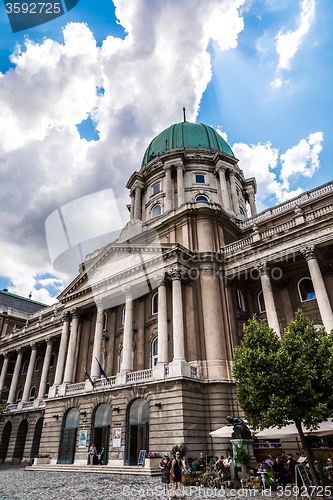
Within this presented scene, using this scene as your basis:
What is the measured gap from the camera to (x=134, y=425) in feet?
80.8

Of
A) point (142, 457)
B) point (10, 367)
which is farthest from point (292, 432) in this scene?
point (10, 367)

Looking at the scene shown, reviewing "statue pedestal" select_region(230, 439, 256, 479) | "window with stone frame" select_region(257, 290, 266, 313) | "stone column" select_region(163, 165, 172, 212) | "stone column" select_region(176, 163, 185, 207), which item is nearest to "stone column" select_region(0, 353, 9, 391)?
"stone column" select_region(163, 165, 172, 212)

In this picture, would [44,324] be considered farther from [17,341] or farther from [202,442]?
[202,442]

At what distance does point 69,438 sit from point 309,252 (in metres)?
24.0

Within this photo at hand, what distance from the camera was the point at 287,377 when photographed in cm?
1511

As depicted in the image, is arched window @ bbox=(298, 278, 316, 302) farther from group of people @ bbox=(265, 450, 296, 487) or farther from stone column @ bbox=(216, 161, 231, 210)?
stone column @ bbox=(216, 161, 231, 210)

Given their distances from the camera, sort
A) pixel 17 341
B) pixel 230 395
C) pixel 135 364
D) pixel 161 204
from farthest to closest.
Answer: pixel 17 341 < pixel 161 204 < pixel 135 364 < pixel 230 395

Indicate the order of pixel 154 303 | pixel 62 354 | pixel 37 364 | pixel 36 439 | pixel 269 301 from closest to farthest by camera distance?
pixel 269 301 → pixel 154 303 → pixel 62 354 → pixel 36 439 → pixel 37 364

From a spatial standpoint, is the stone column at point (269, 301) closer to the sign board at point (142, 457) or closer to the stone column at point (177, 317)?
the stone column at point (177, 317)

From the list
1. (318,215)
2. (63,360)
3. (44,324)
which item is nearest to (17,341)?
(44,324)

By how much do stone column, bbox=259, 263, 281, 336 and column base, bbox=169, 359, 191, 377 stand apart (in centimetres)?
667

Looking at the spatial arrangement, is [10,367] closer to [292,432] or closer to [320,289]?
[292,432]

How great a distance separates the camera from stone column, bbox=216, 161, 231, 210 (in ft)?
133

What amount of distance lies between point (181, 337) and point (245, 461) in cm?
1000
